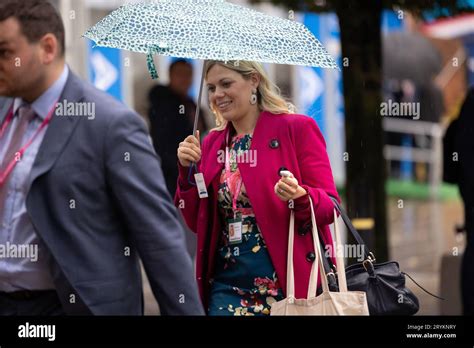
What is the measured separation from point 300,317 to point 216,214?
1.77ft

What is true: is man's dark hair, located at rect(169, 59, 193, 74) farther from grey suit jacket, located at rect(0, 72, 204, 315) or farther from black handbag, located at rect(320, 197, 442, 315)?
grey suit jacket, located at rect(0, 72, 204, 315)

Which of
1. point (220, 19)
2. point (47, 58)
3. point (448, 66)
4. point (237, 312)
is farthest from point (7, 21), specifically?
point (448, 66)

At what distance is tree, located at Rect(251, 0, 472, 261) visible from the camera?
286 inches

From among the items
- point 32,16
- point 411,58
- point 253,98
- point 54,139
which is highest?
point 411,58

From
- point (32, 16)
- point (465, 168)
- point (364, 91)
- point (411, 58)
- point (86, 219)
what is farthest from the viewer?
point (411, 58)

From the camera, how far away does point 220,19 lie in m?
4.71

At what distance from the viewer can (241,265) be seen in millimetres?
4609

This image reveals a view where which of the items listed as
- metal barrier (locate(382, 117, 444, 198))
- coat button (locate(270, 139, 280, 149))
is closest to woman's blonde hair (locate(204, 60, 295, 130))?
coat button (locate(270, 139, 280, 149))

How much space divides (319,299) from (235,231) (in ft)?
1.45

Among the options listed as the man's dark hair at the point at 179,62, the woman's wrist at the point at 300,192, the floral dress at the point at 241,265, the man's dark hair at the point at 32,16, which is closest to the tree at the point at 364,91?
the man's dark hair at the point at 179,62

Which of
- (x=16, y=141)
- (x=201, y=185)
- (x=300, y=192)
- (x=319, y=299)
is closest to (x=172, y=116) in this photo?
(x=201, y=185)

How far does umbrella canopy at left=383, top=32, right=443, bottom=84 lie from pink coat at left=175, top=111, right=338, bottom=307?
6164 millimetres

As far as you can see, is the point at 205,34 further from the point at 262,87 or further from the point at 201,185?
the point at 201,185

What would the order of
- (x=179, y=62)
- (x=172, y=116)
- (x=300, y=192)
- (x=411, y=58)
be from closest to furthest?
(x=300, y=192), (x=172, y=116), (x=179, y=62), (x=411, y=58)
